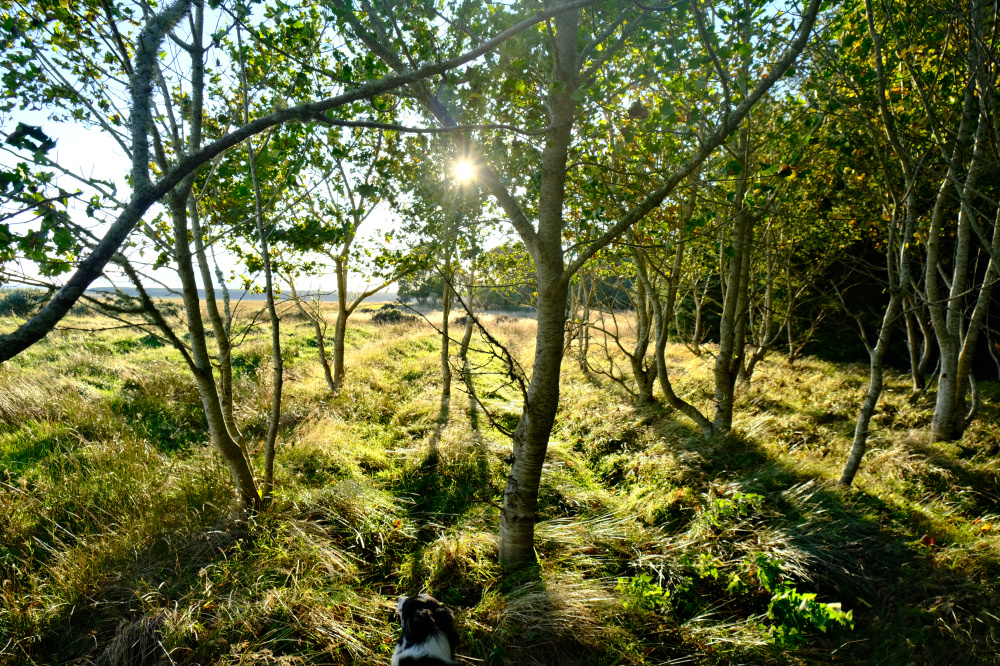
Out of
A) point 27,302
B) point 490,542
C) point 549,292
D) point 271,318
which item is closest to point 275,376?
point 271,318

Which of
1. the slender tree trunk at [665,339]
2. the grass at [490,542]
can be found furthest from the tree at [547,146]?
the slender tree trunk at [665,339]

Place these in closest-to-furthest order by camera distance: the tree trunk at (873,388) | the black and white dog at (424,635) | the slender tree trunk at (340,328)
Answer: the black and white dog at (424,635), the tree trunk at (873,388), the slender tree trunk at (340,328)

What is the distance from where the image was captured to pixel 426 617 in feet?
9.85

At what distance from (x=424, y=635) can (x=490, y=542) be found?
1594 millimetres

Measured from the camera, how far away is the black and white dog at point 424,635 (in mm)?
2816

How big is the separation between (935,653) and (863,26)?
6.58 meters

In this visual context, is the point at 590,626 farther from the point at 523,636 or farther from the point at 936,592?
the point at 936,592

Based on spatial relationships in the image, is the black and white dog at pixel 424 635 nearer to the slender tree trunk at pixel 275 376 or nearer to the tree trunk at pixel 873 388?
the slender tree trunk at pixel 275 376

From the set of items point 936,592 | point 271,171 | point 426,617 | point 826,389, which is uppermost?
point 271,171

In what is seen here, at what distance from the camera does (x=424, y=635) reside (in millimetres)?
2920

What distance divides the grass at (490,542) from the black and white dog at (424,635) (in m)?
0.48

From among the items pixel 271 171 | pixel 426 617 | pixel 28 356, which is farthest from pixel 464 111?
pixel 28 356

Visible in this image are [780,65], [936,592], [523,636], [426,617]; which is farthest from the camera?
[936,592]

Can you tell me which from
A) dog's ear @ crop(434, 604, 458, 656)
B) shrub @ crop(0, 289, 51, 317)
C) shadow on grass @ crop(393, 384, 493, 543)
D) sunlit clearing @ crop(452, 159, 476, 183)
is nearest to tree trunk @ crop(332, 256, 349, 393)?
shadow on grass @ crop(393, 384, 493, 543)
